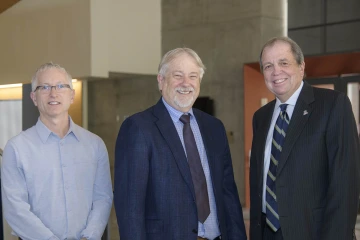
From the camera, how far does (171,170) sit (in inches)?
116

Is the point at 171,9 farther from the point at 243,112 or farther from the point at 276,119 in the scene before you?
the point at 276,119

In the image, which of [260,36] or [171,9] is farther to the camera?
[171,9]

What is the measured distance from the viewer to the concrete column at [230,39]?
11648mm

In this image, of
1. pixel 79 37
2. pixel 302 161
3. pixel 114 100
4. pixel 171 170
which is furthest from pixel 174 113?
pixel 114 100

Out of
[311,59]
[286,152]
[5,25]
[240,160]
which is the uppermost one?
[5,25]

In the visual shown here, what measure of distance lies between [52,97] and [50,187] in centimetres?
49

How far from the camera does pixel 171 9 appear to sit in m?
13.1

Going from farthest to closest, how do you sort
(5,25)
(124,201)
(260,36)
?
(5,25) → (260,36) → (124,201)

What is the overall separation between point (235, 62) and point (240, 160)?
81.5 inches

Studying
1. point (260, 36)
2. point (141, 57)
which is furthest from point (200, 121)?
point (141, 57)

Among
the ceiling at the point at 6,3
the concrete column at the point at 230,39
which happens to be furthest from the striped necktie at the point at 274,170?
the concrete column at the point at 230,39

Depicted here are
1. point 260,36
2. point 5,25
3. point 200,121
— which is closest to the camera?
point 200,121

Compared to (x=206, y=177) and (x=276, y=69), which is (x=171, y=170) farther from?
(x=276, y=69)

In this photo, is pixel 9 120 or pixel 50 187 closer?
pixel 50 187
